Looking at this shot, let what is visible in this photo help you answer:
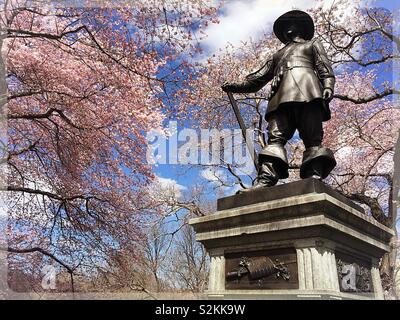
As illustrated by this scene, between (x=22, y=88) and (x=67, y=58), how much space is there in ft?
4.85

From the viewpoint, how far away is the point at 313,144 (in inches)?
166

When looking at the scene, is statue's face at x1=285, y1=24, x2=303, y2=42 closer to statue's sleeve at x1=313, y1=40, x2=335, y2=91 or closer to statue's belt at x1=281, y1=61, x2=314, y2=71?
statue's sleeve at x1=313, y1=40, x2=335, y2=91

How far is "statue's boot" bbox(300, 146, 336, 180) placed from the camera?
400 centimetres

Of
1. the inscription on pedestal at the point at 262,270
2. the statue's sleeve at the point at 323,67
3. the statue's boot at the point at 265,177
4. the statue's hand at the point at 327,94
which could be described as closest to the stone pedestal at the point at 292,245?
the inscription on pedestal at the point at 262,270

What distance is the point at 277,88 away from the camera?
14.5ft

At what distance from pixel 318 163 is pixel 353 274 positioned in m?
1.22

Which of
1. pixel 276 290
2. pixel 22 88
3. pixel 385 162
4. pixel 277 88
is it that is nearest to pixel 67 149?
pixel 22 88

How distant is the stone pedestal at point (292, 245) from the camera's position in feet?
10.7

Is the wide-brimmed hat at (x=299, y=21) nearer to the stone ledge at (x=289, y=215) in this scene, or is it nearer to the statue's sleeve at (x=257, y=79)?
the statue's sleeve at (x=257, y=79)

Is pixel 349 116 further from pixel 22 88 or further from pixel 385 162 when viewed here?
pixel 22 88

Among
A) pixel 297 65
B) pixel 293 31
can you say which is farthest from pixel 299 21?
pixel 297 65

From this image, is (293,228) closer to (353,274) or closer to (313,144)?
(353,274)

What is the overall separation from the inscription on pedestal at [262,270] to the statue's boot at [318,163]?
3.28 ft

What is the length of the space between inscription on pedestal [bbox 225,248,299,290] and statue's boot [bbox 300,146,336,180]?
3.28 feet
